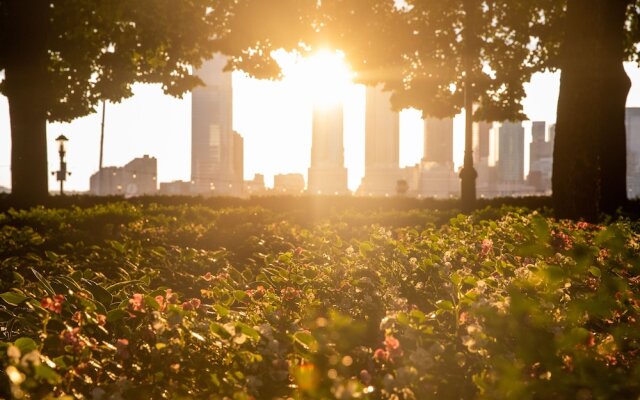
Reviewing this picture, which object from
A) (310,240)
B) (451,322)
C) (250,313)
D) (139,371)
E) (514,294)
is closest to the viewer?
(514,294)

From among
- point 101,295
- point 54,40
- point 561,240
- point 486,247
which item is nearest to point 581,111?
point 561,240

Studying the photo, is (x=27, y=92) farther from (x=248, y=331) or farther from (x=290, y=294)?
(x=248, y=331)

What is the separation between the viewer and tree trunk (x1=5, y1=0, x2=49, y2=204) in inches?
672

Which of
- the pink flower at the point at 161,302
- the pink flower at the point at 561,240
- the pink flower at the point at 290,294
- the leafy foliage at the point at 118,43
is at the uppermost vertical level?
the leafy foliage at the point at 118,43

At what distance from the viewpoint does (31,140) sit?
17.2 meters

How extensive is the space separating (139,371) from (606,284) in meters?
2.01

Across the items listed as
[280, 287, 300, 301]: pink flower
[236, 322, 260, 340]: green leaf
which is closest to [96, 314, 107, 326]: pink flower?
[236, 322, 260, 340]: green leaf

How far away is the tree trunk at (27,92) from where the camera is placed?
56.0ft

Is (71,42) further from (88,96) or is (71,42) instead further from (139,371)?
(139,371)

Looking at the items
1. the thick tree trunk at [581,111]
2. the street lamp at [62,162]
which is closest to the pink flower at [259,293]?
the thick tree trunk at [581,111]

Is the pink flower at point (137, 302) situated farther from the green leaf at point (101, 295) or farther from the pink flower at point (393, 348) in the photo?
the pink flower at point (393, 348)

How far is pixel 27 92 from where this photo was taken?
17.0 metres

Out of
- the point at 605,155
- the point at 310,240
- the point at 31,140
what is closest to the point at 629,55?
the point at 605,155

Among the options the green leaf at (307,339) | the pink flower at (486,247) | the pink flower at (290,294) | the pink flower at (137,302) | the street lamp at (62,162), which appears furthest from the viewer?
the street lamp at (62,162)
